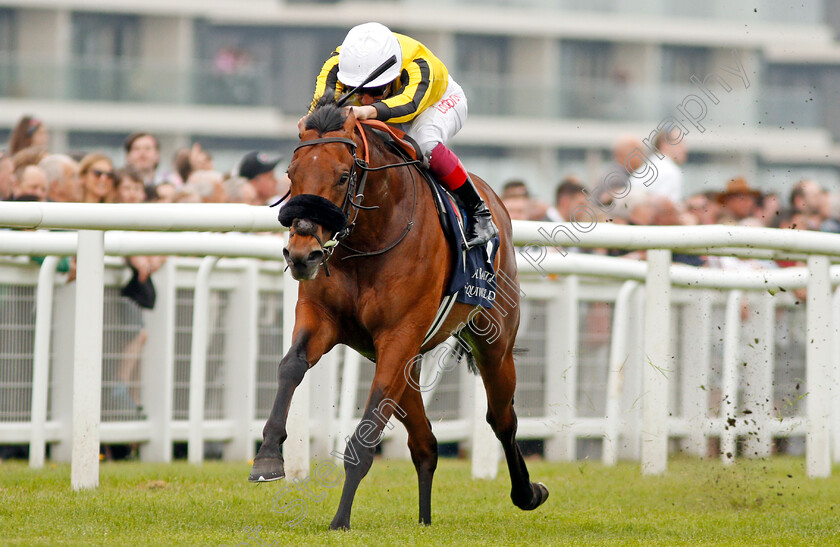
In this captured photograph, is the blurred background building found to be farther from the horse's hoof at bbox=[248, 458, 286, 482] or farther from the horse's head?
the horse's hoof at bbox=[248, 458, 286, 482]

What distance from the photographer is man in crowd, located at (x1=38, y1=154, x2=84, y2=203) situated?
8375 mm

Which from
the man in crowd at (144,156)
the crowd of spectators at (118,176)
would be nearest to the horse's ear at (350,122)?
the crowd of spectators at (118,176)

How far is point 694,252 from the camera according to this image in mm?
7223

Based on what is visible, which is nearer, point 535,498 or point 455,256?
point 455,256

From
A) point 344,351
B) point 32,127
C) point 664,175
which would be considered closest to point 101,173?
point 32,127

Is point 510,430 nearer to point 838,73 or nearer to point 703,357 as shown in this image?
point 703,357

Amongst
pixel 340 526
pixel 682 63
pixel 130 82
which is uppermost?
pixel 682 63

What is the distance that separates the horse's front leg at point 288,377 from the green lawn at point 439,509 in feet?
0.83

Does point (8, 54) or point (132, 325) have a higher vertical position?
point (8, 54)

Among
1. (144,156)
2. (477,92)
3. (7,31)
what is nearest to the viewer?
(144,156)

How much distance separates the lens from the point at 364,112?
17.5 ft

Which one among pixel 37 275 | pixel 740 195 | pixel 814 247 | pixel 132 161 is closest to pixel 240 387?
pixel 37 275

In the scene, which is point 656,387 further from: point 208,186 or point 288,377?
point 208,186

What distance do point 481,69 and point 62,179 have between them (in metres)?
37.8
